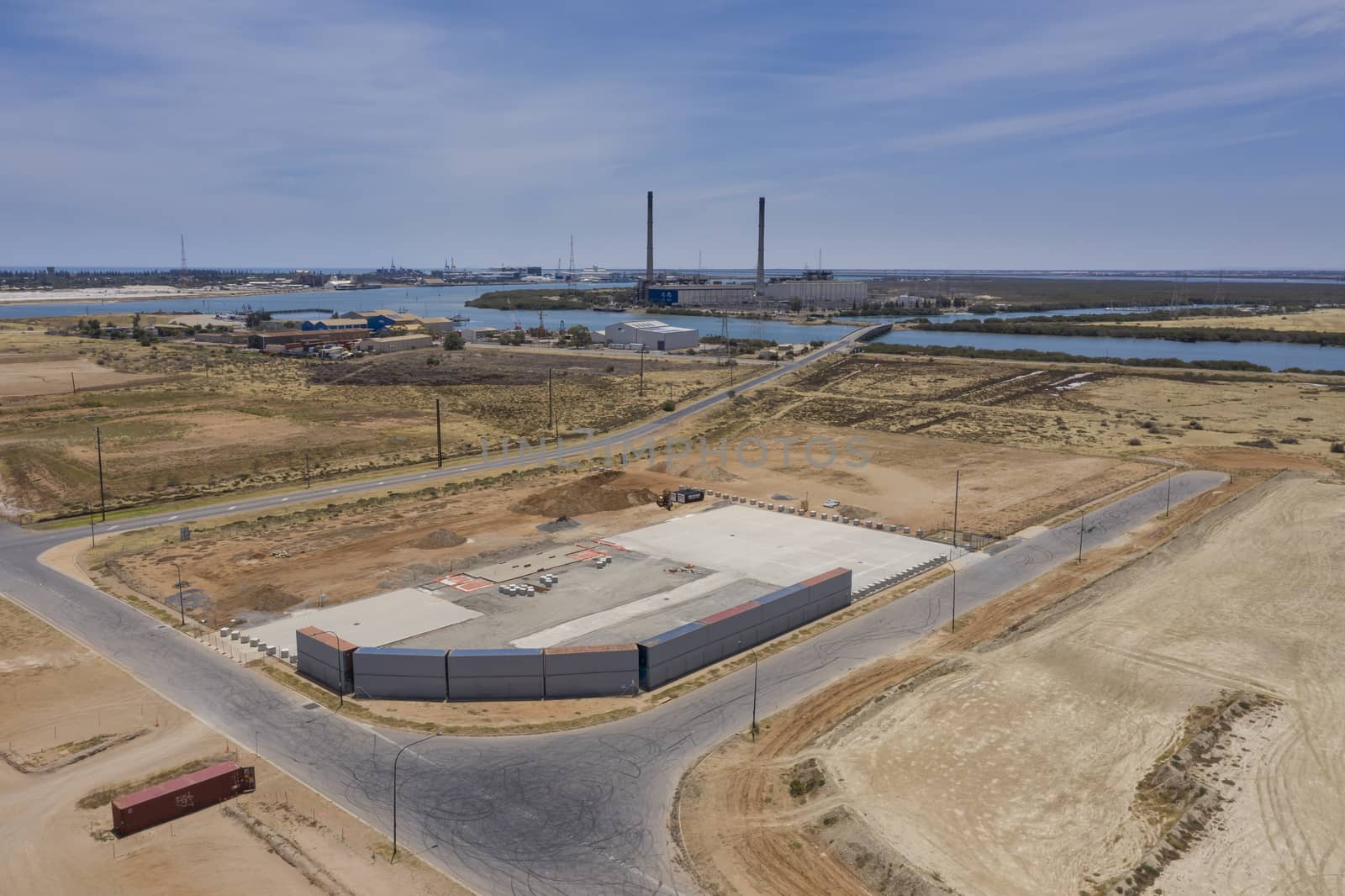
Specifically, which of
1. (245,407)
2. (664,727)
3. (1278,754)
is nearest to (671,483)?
(664,727)

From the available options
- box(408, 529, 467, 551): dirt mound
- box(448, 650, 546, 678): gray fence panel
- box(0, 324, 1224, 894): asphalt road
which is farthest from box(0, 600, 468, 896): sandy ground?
box(408, 529, 467, 551): dirt mound

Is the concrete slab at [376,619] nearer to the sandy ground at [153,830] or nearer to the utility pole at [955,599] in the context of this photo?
the sandy ground at [153,830]

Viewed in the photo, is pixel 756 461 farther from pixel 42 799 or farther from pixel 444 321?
pixel 444 321

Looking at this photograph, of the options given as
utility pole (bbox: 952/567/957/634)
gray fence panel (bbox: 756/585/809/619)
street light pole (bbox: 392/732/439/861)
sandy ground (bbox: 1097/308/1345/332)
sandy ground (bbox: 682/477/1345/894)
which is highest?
sandy ground (bbox: 1097/308/1345/332)

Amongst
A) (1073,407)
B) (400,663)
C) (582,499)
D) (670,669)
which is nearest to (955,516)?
(582,499)

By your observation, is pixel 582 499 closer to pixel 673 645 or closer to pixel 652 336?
pixel 673 645

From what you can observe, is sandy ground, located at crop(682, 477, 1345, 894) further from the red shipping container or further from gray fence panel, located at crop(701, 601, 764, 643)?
the red shipping container
